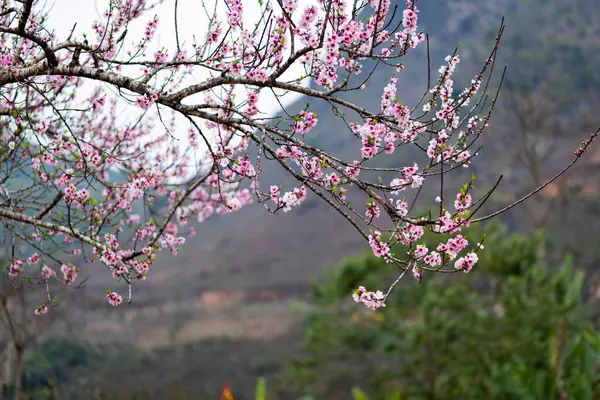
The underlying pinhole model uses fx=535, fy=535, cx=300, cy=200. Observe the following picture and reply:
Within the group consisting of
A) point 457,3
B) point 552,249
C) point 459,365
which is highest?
point 457,3

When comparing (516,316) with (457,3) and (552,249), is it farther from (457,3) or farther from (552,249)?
(457,3)

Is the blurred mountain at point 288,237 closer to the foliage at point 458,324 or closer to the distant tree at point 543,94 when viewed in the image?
the distant tree at point 543,94

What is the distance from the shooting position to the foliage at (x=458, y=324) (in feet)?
34.8

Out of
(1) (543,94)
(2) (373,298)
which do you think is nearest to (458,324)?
(2) (373,298)

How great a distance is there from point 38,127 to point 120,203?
922 millimetres

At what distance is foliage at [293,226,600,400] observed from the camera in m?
10.6

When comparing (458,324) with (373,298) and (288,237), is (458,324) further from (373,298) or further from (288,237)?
(288,237)

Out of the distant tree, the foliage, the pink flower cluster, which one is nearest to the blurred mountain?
the distant tree

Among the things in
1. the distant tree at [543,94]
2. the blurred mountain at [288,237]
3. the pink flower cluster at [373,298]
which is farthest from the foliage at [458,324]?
the blurred mountain at [288,237]

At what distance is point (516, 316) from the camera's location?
10.6 meters

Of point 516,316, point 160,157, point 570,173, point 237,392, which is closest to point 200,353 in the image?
point 237,392

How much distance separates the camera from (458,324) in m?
10.8

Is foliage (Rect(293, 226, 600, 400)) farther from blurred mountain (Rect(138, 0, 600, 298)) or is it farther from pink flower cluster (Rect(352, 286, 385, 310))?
blurred mountain (Rect(138, 0, 600, 298))

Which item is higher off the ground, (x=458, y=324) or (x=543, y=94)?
(x=543, y=94)
